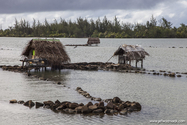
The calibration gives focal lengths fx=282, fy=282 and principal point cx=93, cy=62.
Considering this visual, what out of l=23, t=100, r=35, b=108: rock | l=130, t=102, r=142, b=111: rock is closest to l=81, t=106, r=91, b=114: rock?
l=130, t=102, r=142, b=111: rock

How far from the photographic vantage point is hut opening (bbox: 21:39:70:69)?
2862 cm

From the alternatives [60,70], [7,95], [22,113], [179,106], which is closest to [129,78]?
[60,70]

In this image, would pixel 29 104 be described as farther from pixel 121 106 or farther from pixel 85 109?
pixel 121 106

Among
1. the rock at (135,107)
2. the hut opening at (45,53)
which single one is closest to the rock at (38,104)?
the rock at (135,107)

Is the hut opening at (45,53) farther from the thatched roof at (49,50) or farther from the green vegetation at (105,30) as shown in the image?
the green vegetation at (105,30)

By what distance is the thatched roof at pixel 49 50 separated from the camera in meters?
28.7

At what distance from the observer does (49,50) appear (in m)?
29.2

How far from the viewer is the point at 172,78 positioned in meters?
26.3

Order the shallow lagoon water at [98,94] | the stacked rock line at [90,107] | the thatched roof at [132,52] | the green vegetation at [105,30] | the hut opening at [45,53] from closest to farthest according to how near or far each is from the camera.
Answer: the shallow lagoon water at [98,94] < the stacked rock line at [90,107] < the hut opening at [45,53] < the thatched roof at [132,52] < the green vegetation at [105,30]

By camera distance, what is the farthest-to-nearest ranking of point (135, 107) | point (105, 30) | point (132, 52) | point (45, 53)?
point (105, 30), point (132, 52), point (45, 53), point (135, 107)

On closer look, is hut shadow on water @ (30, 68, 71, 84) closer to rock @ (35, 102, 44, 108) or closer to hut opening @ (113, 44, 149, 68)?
hut opening @ (113, 44, 149, 68)

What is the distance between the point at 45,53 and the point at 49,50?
24.9 inches

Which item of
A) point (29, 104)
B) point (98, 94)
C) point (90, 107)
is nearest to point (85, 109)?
point (90, 107)

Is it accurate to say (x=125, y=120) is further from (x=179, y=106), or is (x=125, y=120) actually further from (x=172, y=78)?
(x=172, y=78)
